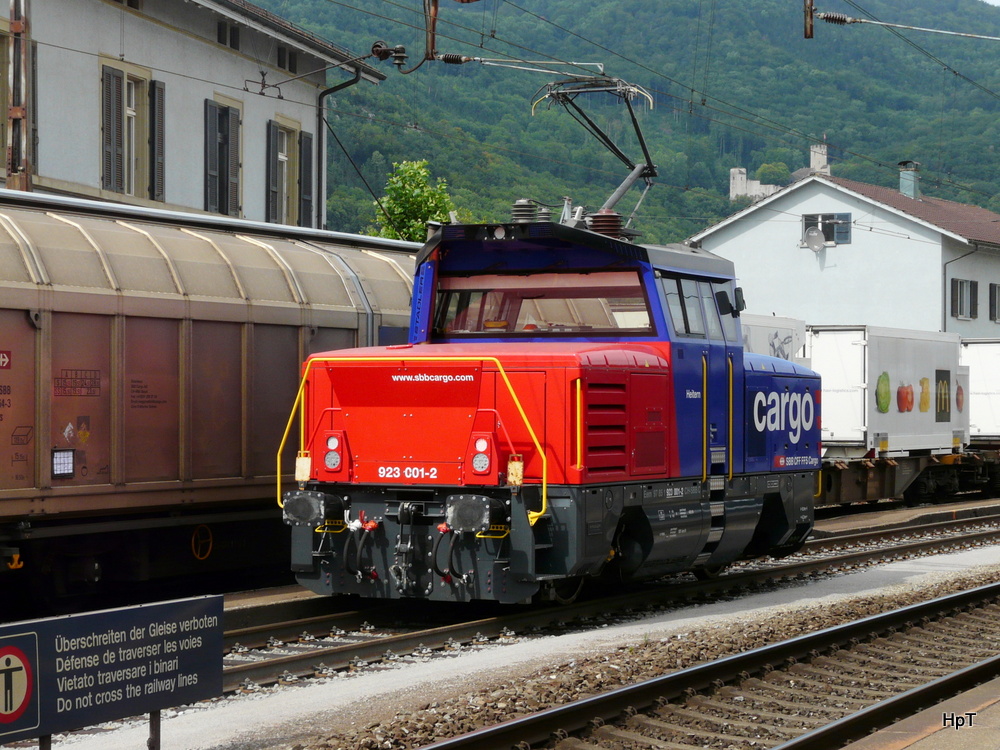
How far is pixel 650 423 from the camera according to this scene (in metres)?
11.1

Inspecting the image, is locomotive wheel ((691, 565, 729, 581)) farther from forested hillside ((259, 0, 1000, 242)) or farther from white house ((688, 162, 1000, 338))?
forested hillside ((259, 0, 1000, 242))

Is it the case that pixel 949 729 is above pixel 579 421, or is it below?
below

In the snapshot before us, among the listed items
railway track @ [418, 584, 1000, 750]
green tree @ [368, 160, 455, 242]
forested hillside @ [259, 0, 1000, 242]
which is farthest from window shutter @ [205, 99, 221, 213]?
forested hillside @ [259, 0, 1000, 242]

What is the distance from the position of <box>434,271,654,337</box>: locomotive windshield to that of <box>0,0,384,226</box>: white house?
8.52 metres

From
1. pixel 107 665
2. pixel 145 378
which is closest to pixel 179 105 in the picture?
pixel 145 378

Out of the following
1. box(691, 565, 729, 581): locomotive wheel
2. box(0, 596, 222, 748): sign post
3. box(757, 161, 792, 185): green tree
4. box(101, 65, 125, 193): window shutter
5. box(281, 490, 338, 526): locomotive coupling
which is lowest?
box(691, 565, 729, 581): locomotive wheel

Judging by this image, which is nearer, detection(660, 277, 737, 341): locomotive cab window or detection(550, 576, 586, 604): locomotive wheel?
detection(550, 576, 586, 604): locomotive wheel

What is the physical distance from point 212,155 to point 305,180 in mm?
3512

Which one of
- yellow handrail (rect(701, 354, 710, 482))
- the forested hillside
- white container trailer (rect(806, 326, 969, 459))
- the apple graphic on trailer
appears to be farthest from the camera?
→ the forested hillside

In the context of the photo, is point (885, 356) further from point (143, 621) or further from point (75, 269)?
point (143, 621)

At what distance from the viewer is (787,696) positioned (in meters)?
8.52

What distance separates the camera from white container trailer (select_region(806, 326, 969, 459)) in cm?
2523

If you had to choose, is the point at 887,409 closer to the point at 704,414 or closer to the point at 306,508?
the point at 704,414

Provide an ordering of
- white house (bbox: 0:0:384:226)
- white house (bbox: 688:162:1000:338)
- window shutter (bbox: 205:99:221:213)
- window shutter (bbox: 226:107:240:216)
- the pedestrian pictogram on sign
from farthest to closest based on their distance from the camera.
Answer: white house (bbox: 688:162:1000:338) → window shutter (bbox: 226:107:240:216) → window shutter (bbox: 205:99:221:213) → white house (bbox: 0:0:384:226) → the pedestrian pictogram on sign
